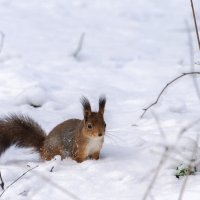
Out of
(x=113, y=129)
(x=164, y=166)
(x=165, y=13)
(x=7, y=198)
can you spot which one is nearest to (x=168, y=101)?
(x=113, y=129)

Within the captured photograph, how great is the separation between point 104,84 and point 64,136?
200 centimetres

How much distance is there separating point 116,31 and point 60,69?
1.93 meters

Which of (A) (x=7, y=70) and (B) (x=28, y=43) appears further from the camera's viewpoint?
(B) (x=28, y=43)

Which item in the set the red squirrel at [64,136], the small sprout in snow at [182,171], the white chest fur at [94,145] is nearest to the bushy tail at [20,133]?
the red squirrel at [64,136]

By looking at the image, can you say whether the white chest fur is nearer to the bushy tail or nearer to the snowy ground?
the snowy ground

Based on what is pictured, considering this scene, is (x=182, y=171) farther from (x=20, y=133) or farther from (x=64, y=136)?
(x=20, y=133)

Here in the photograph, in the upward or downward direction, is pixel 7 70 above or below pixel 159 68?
above

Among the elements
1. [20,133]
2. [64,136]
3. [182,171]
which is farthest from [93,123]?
[182,171]

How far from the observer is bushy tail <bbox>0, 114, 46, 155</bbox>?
168 inches

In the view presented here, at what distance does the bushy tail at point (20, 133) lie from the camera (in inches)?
168

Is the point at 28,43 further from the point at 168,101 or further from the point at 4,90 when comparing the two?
the point at 168,101

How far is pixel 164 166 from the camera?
365cm

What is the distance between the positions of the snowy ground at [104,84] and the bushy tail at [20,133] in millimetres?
104

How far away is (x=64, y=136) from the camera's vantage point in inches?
171
